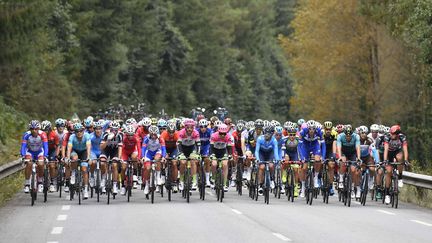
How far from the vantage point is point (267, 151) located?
26203 mm

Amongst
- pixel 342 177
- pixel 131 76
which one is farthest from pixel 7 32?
pixel 131 76

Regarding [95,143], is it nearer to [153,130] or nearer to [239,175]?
[153,130]

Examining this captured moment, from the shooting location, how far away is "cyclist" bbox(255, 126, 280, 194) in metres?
25.7

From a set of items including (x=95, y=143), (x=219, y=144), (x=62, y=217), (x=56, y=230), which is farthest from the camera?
(x=219, y=144)

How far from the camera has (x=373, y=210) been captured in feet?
76.2

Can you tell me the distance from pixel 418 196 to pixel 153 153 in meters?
6.81

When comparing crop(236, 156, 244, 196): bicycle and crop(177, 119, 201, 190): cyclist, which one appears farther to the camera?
crop(236, 156, 244, 196): bicycle

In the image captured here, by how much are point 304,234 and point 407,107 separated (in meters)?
36.6

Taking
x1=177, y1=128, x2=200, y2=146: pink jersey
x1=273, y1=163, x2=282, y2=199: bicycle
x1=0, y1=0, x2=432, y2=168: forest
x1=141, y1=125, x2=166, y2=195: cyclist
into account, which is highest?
x1=0, y1=0, x2=432, y2=168: forest

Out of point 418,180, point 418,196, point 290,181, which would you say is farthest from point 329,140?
point 418,180

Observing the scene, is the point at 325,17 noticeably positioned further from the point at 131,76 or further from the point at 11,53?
the point at 131,76

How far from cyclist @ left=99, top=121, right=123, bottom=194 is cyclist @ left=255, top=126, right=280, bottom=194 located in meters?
3.32

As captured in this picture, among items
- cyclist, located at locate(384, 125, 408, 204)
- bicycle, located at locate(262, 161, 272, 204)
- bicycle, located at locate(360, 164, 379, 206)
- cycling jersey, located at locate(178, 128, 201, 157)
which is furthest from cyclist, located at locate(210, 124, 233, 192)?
cyclist, located at locate(384, 125, 408, 204)

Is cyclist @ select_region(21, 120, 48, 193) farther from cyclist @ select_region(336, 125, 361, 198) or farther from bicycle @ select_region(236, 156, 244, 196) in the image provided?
cyclist @ select_region(336, 125, 361, 198)
